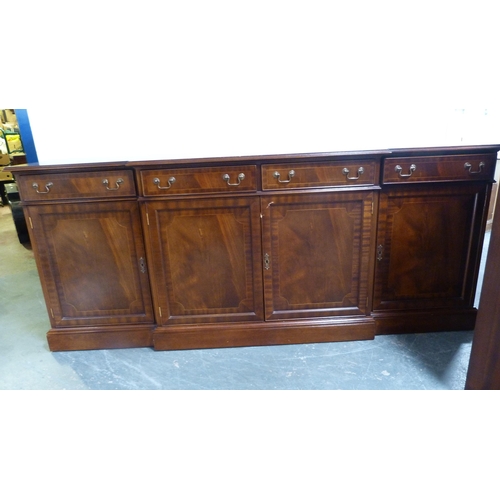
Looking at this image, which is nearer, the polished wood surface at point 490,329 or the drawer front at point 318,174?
the polished wood surface at point 490,329

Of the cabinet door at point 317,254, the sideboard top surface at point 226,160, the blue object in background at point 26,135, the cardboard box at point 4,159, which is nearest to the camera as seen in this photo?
the sideboard top surface at point 226,160

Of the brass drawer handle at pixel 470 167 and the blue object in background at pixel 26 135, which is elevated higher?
the blue object in background at pixel 26 135

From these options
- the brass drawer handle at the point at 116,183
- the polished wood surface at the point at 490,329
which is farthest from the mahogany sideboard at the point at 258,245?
the polished wood surface at the point at 490,329

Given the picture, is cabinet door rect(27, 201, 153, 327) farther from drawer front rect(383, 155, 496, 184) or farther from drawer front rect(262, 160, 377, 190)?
drawer front rect(383, 155, 496, 184)

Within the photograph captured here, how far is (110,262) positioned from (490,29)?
1.65 meters

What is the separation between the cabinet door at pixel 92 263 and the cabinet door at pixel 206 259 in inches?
3.8

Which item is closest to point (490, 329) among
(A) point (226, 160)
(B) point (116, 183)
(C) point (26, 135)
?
(A) point (226, 160)

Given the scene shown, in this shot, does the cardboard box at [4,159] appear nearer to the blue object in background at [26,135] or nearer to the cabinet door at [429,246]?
the blue object in background at [26,135]

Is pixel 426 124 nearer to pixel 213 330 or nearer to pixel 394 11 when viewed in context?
pixel 213 330

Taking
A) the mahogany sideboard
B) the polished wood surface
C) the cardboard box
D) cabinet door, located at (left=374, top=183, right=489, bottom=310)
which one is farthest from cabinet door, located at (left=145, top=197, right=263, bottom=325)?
the cardboard box

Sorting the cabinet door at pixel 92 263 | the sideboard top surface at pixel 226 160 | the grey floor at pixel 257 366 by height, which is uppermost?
the sideboard top surface at pixel 226 160

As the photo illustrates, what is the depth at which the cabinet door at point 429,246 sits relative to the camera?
1.67m

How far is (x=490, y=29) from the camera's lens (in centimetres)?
36
